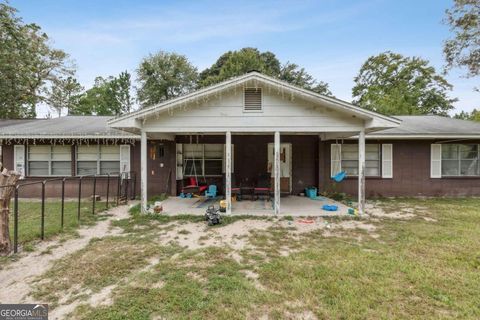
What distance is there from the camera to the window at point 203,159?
9922 mm

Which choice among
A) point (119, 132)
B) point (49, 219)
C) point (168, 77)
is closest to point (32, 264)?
point (49, 219)

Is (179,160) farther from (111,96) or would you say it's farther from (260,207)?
(111,96)

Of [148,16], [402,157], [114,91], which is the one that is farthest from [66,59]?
[402,157]

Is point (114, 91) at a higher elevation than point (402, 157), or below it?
higher

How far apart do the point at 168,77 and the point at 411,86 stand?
27.7m

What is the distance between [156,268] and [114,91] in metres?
30.4

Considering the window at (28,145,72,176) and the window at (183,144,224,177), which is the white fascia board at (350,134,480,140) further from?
the window at (28,145,72,176)

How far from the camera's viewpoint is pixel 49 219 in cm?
615

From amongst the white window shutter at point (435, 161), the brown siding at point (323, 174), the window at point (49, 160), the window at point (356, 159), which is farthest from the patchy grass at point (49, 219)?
the white window shutter at point (435, 161)

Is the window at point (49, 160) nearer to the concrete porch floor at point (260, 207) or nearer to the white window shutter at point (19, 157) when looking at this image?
the white window shutter at point (19, 157)

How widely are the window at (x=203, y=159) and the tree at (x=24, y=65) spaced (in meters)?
12.4

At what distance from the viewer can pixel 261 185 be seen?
8.55 m

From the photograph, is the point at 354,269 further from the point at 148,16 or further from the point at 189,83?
the point at 189,83

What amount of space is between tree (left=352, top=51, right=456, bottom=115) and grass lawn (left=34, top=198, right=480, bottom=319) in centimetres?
2264
